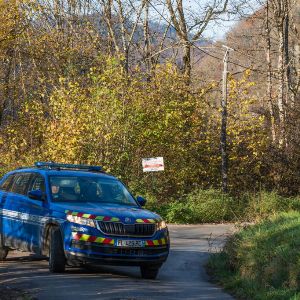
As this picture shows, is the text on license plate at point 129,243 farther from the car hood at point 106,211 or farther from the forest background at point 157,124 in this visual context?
the forest background at point 157,124

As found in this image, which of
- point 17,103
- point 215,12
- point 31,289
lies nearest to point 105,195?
point 31,289

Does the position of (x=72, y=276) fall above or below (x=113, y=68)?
below

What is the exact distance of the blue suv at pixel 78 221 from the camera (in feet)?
35.9

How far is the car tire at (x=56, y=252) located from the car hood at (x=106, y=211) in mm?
423

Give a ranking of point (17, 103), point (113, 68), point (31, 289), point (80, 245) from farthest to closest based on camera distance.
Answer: point (17, 103), point (113, 68), point (80, 245), point (31, 289)

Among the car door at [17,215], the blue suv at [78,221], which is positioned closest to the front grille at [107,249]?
the blue suv at [78,221]

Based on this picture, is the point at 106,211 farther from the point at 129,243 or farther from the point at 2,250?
the point at 2,250

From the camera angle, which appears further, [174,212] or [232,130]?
[232,130]

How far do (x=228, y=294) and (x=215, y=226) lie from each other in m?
12.0

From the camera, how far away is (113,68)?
26266 millimetres

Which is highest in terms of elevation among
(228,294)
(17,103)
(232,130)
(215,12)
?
(215,12)

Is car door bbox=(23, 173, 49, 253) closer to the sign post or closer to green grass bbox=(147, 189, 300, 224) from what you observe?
the sign post

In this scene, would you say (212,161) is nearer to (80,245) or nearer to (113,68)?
(113,68)

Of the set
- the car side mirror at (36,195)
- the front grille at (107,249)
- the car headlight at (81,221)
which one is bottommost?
the front grille at (107,249)
